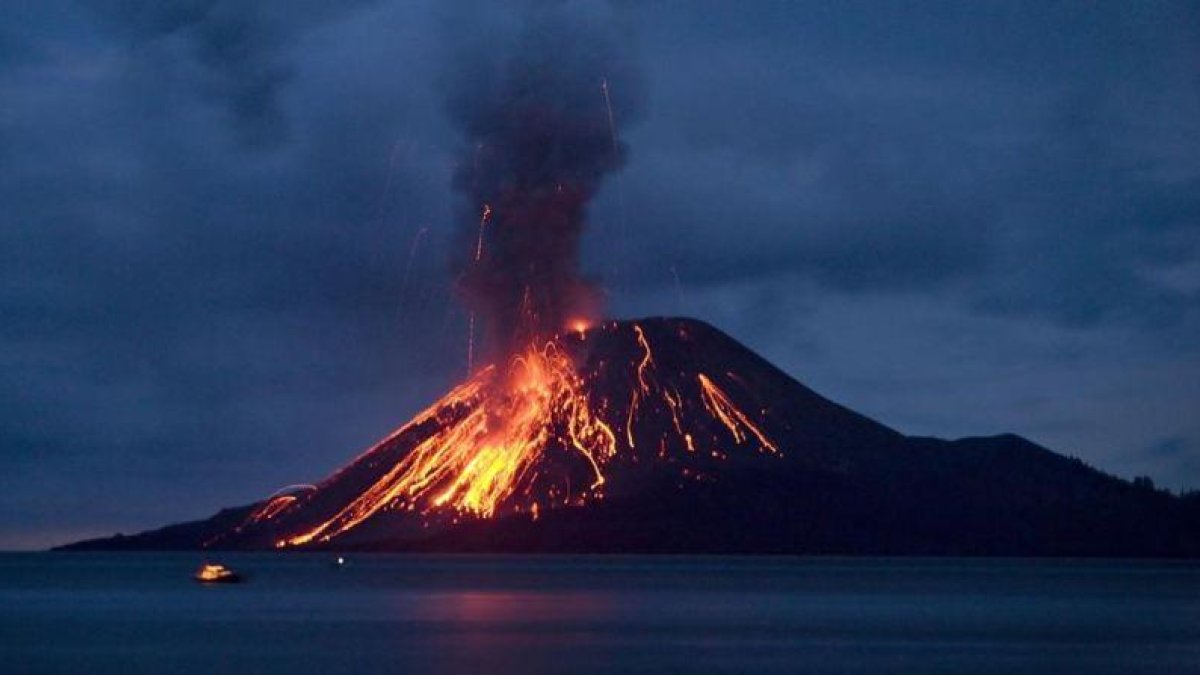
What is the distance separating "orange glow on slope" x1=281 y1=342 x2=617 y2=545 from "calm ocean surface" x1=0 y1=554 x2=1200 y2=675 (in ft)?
141

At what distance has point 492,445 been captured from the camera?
187125mm

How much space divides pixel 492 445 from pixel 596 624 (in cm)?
11222

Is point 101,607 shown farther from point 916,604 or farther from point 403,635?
point 916,604

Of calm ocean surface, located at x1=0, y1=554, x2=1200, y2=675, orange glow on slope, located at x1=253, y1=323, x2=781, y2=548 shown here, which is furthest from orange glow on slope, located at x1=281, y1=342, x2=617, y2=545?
calm ocean surface, located at x1=0, y1=554, x2=1200, y2=675

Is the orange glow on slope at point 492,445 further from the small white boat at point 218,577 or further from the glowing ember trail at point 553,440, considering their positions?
the small white boat at point 218,577

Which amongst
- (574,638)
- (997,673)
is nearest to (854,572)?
(574,638)

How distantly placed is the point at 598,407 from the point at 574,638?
125m

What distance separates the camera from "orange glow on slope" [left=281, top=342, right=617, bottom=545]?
186000mm

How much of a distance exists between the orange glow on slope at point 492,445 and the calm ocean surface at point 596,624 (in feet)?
141

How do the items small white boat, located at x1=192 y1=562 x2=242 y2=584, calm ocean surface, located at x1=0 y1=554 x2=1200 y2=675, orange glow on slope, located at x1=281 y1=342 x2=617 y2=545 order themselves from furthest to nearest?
orange glow on slope, located at x1=281 y1=342 x2=617 y2=545 < small white boat, located at x1=192 y1=562 x2=242 y2=584 < calm ocean surface, located at x1=0 y1=554 x2=1200 y2=675

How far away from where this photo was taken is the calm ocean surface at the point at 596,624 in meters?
57.0

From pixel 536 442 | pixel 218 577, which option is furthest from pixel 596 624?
pixel 536 442

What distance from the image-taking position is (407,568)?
160 meters

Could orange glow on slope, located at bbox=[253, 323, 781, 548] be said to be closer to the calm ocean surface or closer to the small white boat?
the calm ocean surface
